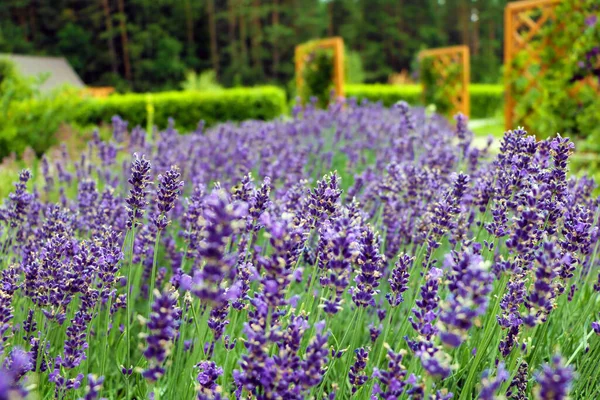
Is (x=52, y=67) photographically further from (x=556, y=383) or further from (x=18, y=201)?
(x=556, y=383)

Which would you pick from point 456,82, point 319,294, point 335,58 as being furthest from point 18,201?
point 456,82

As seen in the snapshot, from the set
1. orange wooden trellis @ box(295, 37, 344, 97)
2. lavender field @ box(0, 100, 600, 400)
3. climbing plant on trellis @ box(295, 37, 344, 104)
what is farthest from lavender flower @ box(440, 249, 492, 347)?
climbing plant on trellis @ box(295, 37, 344, 104)

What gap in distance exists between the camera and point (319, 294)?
2.27 m

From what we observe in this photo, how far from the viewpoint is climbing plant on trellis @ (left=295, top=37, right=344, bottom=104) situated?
12781 mm

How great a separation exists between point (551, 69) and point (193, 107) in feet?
31.2

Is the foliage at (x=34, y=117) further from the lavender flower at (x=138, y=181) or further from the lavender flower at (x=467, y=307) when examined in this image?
the lavender flower at (x=467, y=307)

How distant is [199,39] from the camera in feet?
115

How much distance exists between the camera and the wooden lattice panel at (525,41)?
7344 millimetres

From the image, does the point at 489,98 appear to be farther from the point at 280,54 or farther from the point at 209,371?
the point at 209,371

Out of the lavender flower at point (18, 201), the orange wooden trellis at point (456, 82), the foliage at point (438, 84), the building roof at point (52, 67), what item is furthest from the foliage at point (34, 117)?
the building roof at point (52, 67)

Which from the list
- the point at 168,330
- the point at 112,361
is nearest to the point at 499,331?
the point at 168,330

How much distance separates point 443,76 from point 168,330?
13614 millimetres

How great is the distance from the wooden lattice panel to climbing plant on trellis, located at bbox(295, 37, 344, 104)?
4881 mm

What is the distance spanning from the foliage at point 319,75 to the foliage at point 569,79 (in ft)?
19.7
